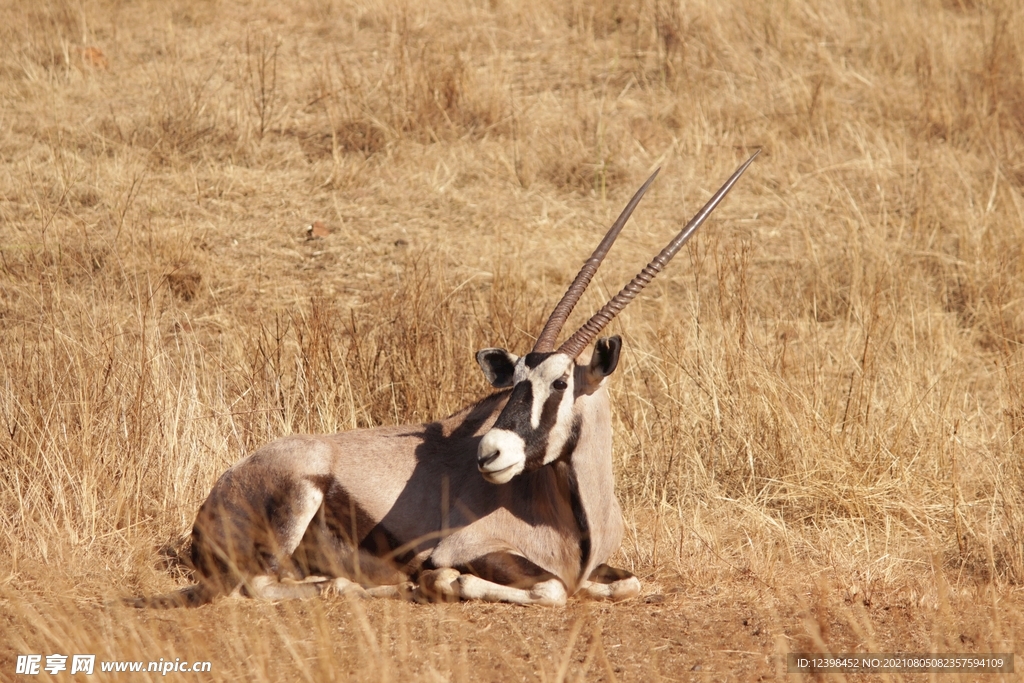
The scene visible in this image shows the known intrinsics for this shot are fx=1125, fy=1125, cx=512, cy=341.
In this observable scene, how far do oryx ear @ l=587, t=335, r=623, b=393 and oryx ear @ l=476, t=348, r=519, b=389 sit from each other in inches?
15.2

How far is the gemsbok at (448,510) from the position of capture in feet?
16.2

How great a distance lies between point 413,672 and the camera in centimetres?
415

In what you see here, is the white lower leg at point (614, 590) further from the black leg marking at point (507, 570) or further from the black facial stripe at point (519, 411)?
the black facial stripe at point (519, 411)

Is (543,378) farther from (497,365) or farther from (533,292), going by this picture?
(533,292)

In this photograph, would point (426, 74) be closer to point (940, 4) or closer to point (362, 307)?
point (362, 307)

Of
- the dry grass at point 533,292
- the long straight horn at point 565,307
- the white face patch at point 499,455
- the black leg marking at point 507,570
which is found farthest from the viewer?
the long straight horn at point 565,307

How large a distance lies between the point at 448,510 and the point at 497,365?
71 centimetres

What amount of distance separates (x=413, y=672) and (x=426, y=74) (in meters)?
7.92

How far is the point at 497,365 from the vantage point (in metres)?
5.20

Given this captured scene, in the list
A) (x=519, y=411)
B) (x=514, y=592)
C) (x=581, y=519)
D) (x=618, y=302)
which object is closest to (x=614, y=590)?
(x=581, y=519)

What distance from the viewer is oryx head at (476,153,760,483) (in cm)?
460

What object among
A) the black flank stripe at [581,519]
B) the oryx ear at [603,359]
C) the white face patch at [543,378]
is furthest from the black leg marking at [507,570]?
the oryx ear at [603,359]

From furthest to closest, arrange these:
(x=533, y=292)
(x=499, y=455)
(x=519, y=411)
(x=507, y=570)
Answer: (x=533, y=292) < (x=507, y=570) < (x=519, y=411) < (x=499, y=455)

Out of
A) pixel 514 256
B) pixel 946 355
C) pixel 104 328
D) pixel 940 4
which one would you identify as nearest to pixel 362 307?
pixel 514 256
